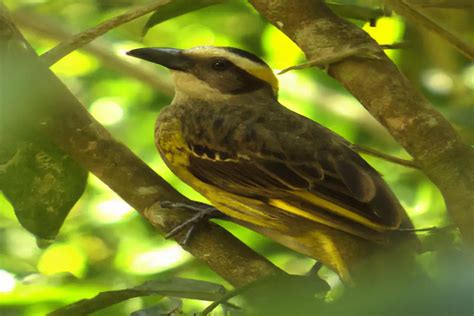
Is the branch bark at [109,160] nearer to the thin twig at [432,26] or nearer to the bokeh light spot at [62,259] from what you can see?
the thin twig at [432,26]

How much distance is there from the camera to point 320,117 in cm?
412

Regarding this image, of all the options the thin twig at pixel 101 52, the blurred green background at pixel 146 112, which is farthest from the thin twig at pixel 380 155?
→ the thin twig at pixel 101 52

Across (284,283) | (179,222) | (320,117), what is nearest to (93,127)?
(179,222)

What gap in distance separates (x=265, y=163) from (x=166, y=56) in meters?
0.59

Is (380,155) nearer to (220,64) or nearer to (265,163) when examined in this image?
(265,163)

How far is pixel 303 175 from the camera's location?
2.82 metres

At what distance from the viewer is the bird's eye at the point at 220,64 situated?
11.4ft

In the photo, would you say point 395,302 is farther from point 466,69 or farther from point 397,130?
point 466,69

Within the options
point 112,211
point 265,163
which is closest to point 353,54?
point 265,163

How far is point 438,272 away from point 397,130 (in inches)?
50.4

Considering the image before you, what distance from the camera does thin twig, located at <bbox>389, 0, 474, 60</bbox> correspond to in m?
2.29

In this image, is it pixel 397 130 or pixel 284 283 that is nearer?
pixel 284 283

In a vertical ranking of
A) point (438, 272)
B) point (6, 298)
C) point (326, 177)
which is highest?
point (438, 272)

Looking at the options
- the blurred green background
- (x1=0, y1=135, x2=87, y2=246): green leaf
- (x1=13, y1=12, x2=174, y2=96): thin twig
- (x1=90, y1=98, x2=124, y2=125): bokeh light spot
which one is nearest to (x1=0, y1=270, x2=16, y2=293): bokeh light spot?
the blurred green background
